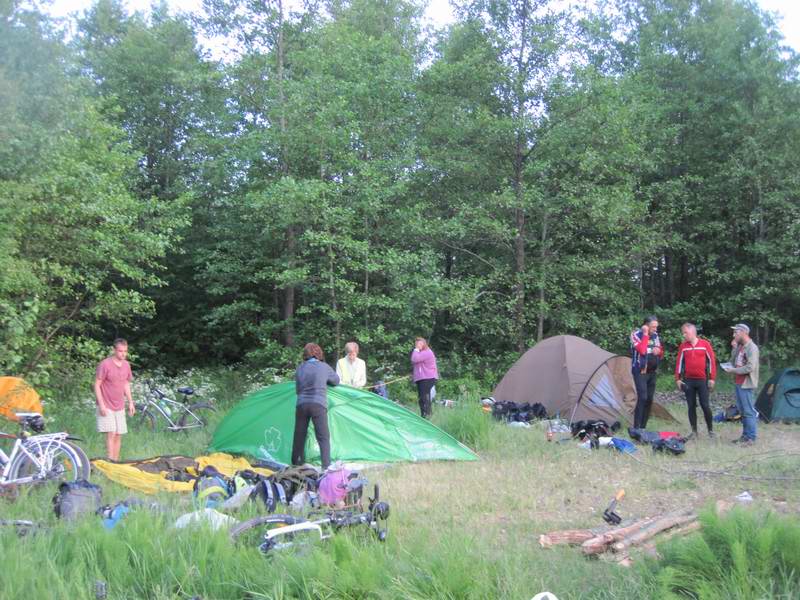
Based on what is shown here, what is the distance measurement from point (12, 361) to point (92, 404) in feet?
7.61

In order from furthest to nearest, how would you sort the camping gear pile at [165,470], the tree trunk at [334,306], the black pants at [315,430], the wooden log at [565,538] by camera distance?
the tree trunk at [334,306]
the black pants at [315,430]
the camping gear pile at [165,470]
the wooden log at [565,538]

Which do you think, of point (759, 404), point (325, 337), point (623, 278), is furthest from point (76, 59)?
point (623, 278)

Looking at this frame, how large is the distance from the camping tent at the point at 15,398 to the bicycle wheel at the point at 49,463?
0.92 m

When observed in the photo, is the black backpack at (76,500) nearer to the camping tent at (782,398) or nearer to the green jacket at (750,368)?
the green jacket at (750,368)

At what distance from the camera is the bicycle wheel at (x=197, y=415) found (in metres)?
9.74

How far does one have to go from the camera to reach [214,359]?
18.4 m

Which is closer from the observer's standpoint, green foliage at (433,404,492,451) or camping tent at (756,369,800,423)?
green foliage at (433,404,492,451)

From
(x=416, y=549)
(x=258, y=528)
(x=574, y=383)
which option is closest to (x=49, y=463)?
(x=258, y=528)

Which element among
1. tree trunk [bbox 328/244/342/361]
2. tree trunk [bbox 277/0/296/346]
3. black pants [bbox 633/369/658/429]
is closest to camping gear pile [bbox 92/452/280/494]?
black pants [bbox 633/369/658/429]

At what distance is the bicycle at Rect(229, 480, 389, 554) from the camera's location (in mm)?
3869

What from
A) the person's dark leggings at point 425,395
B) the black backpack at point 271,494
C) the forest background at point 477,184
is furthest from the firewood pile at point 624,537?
the forest background at point 477,184

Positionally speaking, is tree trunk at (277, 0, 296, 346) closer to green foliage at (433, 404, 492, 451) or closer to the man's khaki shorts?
green foliage at (433, 404, 492, 451)

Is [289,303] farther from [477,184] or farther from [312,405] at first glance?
[312,405]

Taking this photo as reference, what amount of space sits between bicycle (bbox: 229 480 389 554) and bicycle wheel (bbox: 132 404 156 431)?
5.86m
